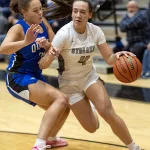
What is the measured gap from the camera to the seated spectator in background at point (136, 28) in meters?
8.34

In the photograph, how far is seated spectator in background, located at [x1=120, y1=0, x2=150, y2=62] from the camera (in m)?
8.34

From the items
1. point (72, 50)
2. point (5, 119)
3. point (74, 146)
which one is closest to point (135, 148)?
point (74, 146)

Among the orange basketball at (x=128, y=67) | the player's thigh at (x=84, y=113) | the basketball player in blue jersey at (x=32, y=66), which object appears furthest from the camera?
the player's thigh at (x=84, y=113)

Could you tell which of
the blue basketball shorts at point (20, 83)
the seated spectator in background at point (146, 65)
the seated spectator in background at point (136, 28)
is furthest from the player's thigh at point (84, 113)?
the seated spectator in background at point (136, 28)

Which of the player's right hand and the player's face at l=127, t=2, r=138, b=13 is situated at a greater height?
the player's right hand

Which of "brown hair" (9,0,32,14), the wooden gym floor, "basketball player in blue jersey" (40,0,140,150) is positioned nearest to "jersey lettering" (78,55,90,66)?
"basketball player in blue jersey" (40,0,140,150)

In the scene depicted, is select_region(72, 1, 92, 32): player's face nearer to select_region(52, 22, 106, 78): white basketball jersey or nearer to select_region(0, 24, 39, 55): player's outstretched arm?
select_region(52, 22, 106, 78): white basketball jersey

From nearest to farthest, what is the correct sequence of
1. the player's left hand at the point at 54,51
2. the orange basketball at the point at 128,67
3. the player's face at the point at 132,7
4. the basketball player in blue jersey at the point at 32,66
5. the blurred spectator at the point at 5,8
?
1. the player's left hand at the point at 54,51
2. the basketball player in blue jersey at the point at 32,66
3. the orange basketball at the point at 128,67
4. the player's face at the point at 132,7
5. the blurred spectator at the point at 5,8

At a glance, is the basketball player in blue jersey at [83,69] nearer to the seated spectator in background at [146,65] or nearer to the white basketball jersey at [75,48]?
the white basketball jersey at [75,48]

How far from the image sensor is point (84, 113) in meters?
4.20

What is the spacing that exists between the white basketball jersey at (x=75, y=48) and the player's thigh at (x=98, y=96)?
0.17 m

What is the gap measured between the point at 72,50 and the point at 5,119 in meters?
1.91

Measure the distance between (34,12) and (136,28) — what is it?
4580mm

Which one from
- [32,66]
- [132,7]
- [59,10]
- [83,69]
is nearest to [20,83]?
[32,66]
